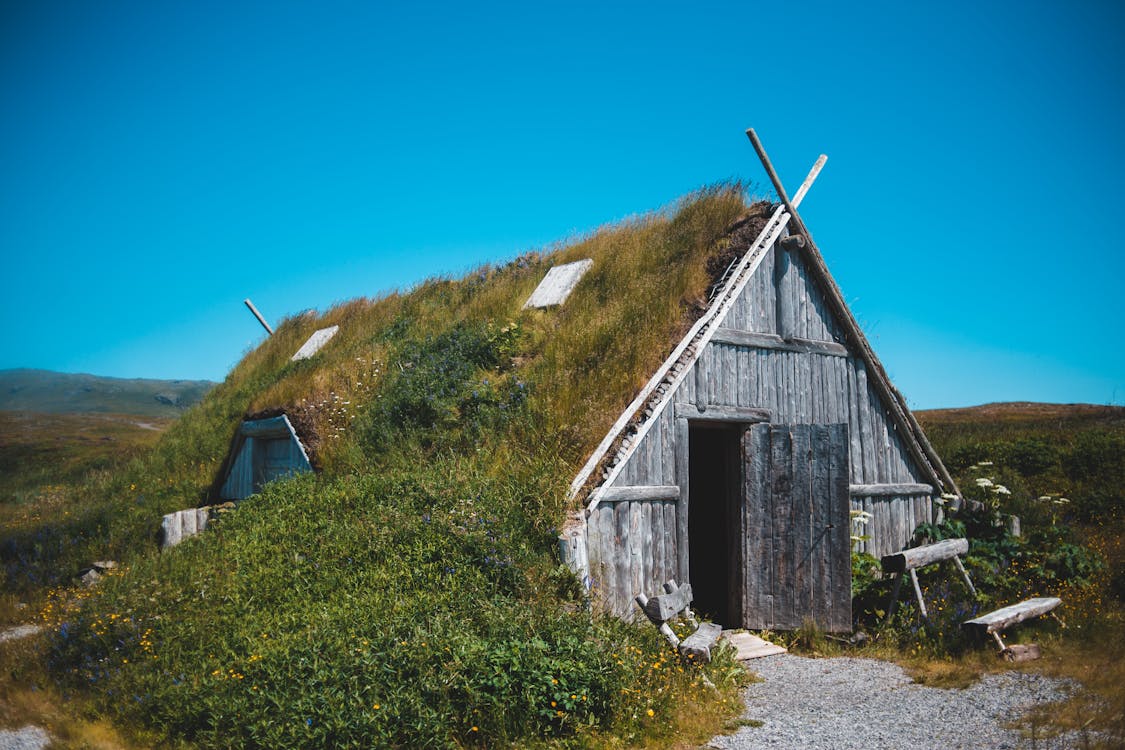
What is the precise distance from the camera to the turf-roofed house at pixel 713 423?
9.70 metres

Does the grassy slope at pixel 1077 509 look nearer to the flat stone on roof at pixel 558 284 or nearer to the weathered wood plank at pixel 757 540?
the weathered wood plank at pixel 757 540

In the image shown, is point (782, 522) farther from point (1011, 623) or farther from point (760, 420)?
point (1011, 623)

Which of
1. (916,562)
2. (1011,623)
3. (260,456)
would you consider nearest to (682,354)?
(916,562)

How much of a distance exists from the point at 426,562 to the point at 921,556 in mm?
6810

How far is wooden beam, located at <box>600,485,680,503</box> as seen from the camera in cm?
923

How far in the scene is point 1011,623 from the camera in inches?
370

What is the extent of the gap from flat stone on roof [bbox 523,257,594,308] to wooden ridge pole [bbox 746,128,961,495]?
12.7 ft

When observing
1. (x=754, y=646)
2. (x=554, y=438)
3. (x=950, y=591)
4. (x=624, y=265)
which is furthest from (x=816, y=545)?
(x=624, y=265)

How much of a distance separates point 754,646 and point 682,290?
5104 millimetres

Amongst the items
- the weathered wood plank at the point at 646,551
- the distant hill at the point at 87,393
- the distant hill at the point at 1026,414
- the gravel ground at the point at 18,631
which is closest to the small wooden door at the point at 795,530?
the weathered wood plank at the point at 646,551

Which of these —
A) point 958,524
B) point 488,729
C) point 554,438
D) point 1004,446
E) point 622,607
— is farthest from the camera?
point 1004,446

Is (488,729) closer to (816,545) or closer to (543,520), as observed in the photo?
(543,520)

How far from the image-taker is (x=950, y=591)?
11211mm

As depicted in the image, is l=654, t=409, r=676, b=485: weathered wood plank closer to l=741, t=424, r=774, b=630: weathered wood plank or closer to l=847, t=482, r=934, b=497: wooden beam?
l=741, t=424, r=774, b=630: weathered wood plank
